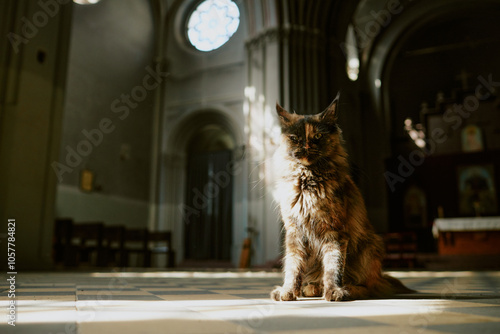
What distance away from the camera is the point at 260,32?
443 inches

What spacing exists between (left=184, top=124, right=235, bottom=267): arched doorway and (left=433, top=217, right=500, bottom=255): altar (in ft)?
18.5

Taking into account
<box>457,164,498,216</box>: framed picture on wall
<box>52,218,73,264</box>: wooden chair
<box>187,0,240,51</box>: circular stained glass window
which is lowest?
<box>52,218,73,264</box>: wooden chair

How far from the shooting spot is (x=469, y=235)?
10.4 metres

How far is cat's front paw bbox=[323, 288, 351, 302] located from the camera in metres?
1.84

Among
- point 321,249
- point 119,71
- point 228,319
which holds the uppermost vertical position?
point 119,71

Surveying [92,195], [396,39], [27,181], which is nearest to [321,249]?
[27,181]

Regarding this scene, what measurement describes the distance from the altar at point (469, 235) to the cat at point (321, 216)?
30.0ft

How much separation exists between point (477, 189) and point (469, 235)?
5.08m

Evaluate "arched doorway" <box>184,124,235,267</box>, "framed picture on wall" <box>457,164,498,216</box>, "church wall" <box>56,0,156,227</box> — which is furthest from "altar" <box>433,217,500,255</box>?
"church wall" <box>56,0,156,227</box>

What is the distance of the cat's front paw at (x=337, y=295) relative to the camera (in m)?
1.84

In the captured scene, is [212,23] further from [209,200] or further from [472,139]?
[472,139]

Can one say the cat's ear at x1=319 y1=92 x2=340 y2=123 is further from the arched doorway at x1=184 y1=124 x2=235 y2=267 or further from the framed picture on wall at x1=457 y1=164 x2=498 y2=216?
the framed picture on wall at x1=457 y1=164 x2=498 y2=216

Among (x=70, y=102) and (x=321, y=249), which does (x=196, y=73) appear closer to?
(x=70, y=102)

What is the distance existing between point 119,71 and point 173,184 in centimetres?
361
